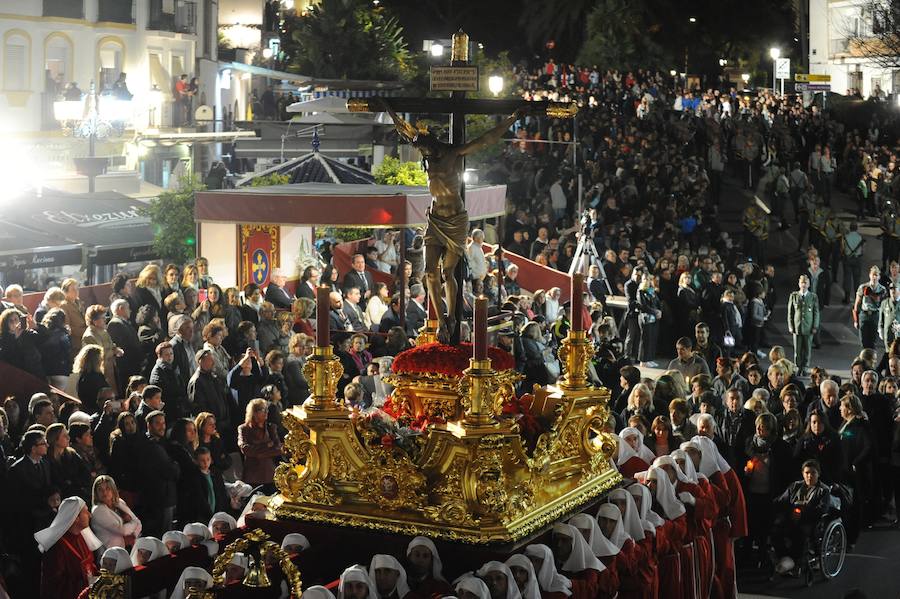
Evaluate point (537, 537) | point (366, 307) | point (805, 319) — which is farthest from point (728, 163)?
point (537, 537)

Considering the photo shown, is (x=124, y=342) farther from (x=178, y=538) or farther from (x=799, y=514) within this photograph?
(x=178, y=538)

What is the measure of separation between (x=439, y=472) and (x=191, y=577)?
1.58 metres

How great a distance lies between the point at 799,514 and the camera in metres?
13.4

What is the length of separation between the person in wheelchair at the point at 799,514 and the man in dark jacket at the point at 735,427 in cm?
59

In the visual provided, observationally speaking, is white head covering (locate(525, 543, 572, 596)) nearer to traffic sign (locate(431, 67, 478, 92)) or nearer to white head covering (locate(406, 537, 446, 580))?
white head covering (locate(406, 537, 446, 580))

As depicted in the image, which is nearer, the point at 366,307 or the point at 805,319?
the point at 366,307

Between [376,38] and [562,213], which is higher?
[376,38]

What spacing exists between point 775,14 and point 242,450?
189ft

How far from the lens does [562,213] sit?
31953 millimetres

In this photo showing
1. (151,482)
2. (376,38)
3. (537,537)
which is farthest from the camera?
(376,38)

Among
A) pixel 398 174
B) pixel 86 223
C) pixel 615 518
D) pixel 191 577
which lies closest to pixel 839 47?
pixel 398 174

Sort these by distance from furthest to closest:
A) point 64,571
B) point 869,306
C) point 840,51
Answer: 1. point 840,51
2. point 869,306
3. point 64,571

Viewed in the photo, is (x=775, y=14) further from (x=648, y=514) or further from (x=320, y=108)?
(x=648, y=514)

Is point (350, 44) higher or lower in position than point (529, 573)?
higher
